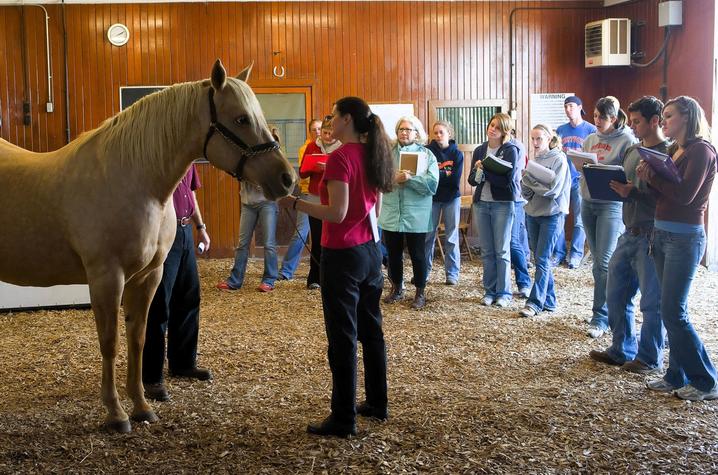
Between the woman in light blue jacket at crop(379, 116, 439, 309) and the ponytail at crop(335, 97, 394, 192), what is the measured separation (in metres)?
2.97

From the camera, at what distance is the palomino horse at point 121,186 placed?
3.14 m

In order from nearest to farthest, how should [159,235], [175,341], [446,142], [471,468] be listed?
[471,468] < [159,235] < [175,341] < [446,142]

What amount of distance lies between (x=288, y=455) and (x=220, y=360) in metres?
1.67

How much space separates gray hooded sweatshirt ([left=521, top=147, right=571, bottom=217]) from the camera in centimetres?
595

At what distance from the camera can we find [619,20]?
9.27 meters

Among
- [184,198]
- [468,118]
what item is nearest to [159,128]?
[184,198]

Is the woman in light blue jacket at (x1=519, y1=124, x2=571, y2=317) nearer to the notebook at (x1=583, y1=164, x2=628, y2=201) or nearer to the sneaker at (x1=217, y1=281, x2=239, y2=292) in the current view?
the notebook at (x1=583, y1=164, x2=628, y2=201)

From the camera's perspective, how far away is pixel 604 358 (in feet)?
15.1

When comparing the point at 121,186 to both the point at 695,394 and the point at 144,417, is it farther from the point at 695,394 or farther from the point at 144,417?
the point at 695,394

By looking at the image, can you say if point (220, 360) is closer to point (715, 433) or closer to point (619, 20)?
point (715, 433)

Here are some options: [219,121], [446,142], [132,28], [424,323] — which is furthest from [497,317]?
[132,28]

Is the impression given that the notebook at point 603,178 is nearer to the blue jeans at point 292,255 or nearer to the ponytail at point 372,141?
the ponytail at point 372,141

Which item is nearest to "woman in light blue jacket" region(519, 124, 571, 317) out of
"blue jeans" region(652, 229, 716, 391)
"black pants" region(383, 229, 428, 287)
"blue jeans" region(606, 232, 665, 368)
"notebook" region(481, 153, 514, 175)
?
"notebook" region(481, 153, 514, 175)

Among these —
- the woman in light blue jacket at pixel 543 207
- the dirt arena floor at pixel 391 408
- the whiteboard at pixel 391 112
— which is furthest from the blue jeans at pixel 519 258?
the whiteboard at pixel 391 112
